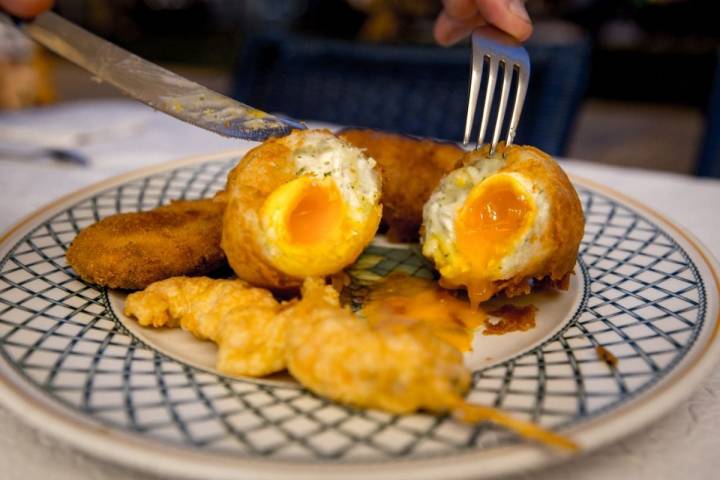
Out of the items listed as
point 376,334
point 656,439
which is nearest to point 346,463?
point 376,334

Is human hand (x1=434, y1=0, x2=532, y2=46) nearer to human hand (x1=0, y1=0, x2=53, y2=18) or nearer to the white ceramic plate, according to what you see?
the white ceramic plate

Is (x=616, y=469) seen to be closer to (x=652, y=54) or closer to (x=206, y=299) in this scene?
(x=206, y=299)

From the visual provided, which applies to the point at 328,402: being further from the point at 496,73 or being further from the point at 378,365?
the point at 496,73

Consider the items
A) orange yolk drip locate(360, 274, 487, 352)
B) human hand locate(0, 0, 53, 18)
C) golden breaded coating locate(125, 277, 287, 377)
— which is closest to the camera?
golden breaded coating locate(125, 277, 287, 377)

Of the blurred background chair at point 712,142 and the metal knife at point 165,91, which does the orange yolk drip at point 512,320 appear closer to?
the metal knife at point 165,91

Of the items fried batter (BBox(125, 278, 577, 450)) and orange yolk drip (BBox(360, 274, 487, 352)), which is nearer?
fried batter (BBox(125, 278, 577, 450))

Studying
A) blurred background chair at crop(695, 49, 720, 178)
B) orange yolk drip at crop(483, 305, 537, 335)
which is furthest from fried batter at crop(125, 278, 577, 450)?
blurred background chair at crop(695, 49, 720, 178)

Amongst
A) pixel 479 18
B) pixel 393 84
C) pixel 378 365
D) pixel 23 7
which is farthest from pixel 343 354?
pixel 393 84
